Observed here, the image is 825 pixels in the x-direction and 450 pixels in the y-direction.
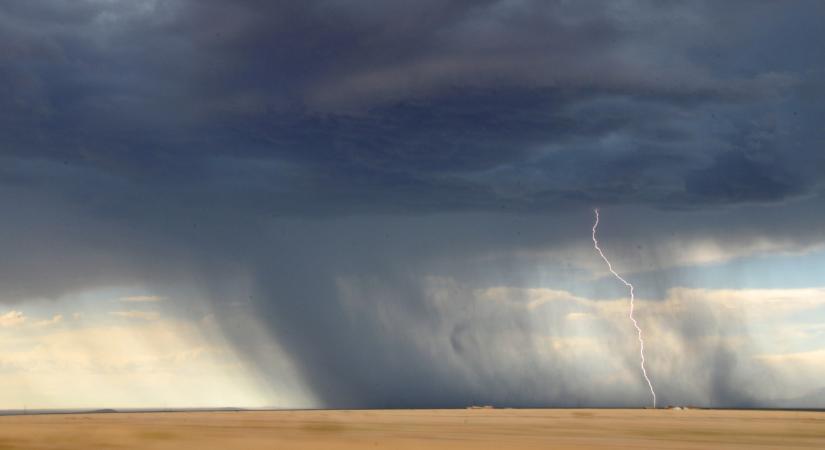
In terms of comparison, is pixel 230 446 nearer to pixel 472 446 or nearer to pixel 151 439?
pixel 151 439

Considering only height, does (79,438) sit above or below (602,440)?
below

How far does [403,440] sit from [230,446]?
55.8 ft

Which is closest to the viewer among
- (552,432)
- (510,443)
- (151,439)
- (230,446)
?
(230,446)

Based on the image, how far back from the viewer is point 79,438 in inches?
2982

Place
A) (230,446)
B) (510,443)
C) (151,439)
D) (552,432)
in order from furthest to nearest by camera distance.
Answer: (552,432) → (151,439) → (510,443) → (230,446)

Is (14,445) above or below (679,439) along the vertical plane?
below

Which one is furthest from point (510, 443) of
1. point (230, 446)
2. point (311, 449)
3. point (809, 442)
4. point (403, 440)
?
point (809, 442)

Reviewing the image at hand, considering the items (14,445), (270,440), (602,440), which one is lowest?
(14,445)

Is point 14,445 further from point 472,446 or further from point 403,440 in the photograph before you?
point 472,446

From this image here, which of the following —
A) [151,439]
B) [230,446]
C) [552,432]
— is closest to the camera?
[230,446]

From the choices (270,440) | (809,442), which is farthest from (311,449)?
(809,442)

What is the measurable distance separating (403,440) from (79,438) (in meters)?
29.2

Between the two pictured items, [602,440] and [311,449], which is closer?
[311,449]

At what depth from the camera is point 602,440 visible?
76.3 metres
